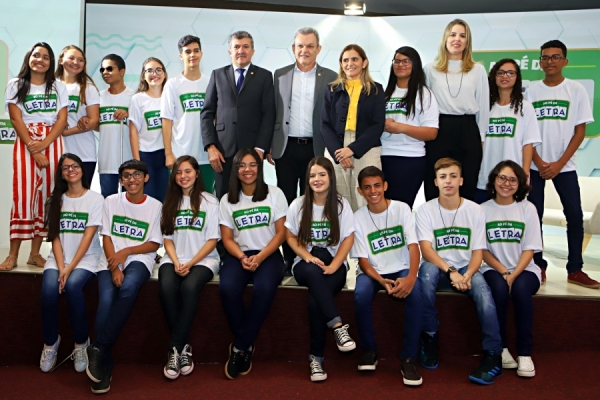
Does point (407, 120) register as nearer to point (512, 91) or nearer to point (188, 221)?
point (512, 91)

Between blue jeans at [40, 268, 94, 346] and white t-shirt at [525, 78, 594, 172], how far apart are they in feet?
8.39

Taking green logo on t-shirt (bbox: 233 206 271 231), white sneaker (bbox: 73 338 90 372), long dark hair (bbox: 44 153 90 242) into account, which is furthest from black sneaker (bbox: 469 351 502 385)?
long dark hair (bbox: 44 153 90 242)

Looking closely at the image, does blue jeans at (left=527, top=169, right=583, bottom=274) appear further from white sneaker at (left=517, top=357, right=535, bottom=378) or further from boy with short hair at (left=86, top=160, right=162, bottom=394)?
boy with short hair at (left=86, top=160, right=162, bottom=394)

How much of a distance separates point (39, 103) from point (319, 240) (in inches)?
67.9

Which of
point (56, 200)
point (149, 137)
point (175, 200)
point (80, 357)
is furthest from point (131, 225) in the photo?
point (149, 137)

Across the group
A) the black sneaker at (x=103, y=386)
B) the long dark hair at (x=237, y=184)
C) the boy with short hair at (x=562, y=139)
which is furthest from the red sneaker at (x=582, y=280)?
the black sneaker at (x=103, y=386)

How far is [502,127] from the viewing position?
11.2ft

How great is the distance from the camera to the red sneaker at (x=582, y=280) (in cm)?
338

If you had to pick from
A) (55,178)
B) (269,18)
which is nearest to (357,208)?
(55,178)

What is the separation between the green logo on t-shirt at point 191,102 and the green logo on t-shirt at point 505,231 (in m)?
1.76

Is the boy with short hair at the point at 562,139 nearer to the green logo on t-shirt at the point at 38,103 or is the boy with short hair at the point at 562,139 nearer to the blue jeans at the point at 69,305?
the blue jeans at the point at 69,305

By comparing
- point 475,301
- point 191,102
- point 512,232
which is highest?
point 191,102

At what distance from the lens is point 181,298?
295cm

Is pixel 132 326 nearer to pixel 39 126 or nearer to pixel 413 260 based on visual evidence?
pixel 39 126
